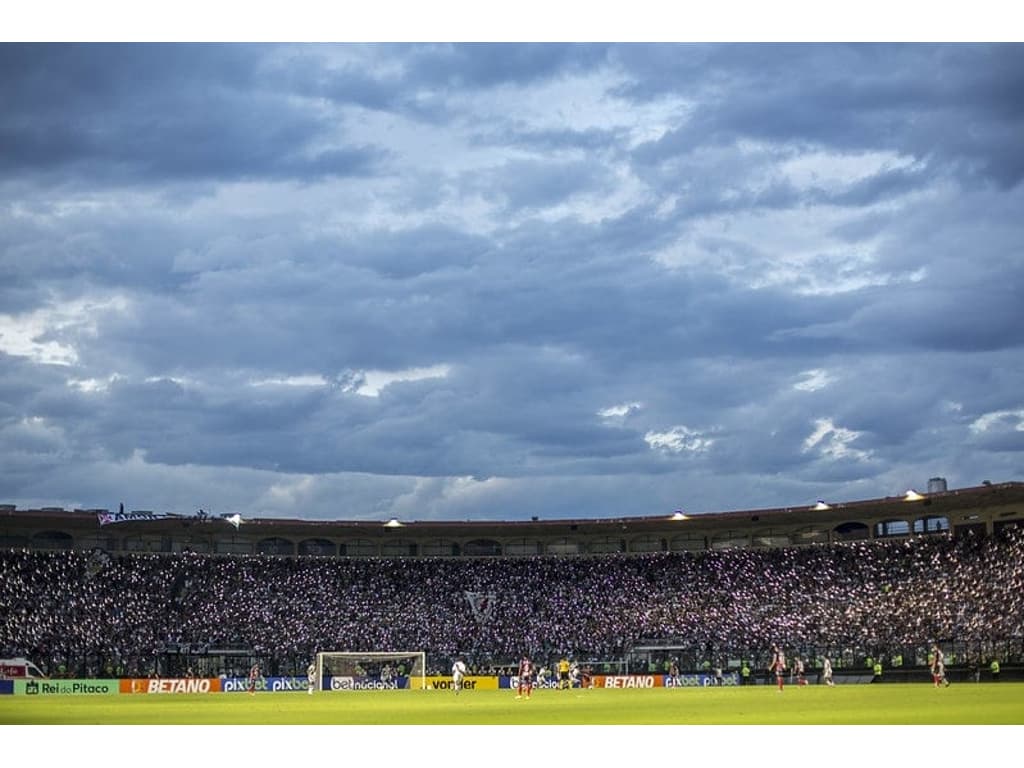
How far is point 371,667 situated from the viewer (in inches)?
3029

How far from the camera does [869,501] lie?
90.8 metres

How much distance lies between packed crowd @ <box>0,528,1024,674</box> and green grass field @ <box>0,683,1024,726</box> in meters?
24.4

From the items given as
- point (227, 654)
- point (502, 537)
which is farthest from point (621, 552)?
point (227, 654)

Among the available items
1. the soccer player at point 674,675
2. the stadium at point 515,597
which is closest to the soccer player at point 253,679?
the stadium at point 515,597

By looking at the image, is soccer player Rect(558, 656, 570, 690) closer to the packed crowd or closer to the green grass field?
the packed crowd

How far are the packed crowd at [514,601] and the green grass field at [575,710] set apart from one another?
24.4 meters

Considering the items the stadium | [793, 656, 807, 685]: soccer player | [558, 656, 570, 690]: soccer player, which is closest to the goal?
the stadium

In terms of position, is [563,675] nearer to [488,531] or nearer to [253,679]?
[253,679]

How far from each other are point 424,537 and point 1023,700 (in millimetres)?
65392

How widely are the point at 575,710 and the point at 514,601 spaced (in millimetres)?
52584

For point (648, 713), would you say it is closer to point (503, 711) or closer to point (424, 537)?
point (503, 711)

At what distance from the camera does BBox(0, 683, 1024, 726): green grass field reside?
Result: 3612cm

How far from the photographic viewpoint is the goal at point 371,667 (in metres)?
74.1

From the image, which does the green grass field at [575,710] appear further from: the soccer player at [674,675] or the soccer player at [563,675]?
the soccer player at [674,675]
